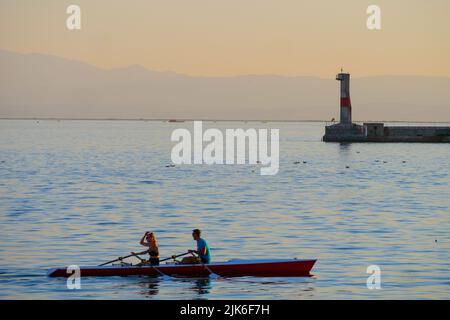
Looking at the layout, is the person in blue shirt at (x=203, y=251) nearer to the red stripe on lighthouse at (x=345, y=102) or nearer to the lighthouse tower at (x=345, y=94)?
the lighthouse tower at (x=345, y=94)

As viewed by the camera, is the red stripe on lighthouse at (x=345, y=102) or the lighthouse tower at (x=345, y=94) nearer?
the red stripe on lighthouse at (x=345, y=102)

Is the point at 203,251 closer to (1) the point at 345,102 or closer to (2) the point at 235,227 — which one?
(2) the point at 235,227

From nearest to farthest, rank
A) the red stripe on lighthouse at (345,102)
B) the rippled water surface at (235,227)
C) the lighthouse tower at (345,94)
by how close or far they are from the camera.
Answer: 1. the rippled water surface at (235,227)
2. the red stripe on lighthouse at (345,102)
3. the lighthouse tower at (345,94)

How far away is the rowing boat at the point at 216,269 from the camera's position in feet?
120

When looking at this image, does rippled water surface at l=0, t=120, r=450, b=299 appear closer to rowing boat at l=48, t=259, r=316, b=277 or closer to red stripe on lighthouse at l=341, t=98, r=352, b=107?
rowing boat at l=48, t=259, r=316, b=277

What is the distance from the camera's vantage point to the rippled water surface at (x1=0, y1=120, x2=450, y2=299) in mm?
35594

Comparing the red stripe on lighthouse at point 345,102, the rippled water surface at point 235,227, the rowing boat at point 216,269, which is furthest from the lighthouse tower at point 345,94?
the rowing boat at point 216,269

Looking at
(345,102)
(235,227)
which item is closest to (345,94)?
(345,102)

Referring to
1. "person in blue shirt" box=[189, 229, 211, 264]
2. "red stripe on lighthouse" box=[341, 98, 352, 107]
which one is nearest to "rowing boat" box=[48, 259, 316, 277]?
"person in blue shirt" box=[189, 229, 211, 264]

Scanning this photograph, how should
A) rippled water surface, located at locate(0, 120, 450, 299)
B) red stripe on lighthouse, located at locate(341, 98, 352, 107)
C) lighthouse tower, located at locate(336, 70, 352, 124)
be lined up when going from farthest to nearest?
lighthouse tower, located at locate(336, 70, 352, 124), red stripe on lighthouse, located at locate(341, 98, 352, 107), rippled water surface, located at locate(0, 120, 450, 299)

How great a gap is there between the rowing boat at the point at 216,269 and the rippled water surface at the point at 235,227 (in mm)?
316

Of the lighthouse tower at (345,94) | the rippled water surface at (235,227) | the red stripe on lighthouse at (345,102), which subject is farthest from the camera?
the lighthouse tower at (345,94)

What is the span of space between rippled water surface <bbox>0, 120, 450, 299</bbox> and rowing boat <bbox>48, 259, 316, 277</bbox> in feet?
1.04

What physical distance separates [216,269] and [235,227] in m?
17.8
